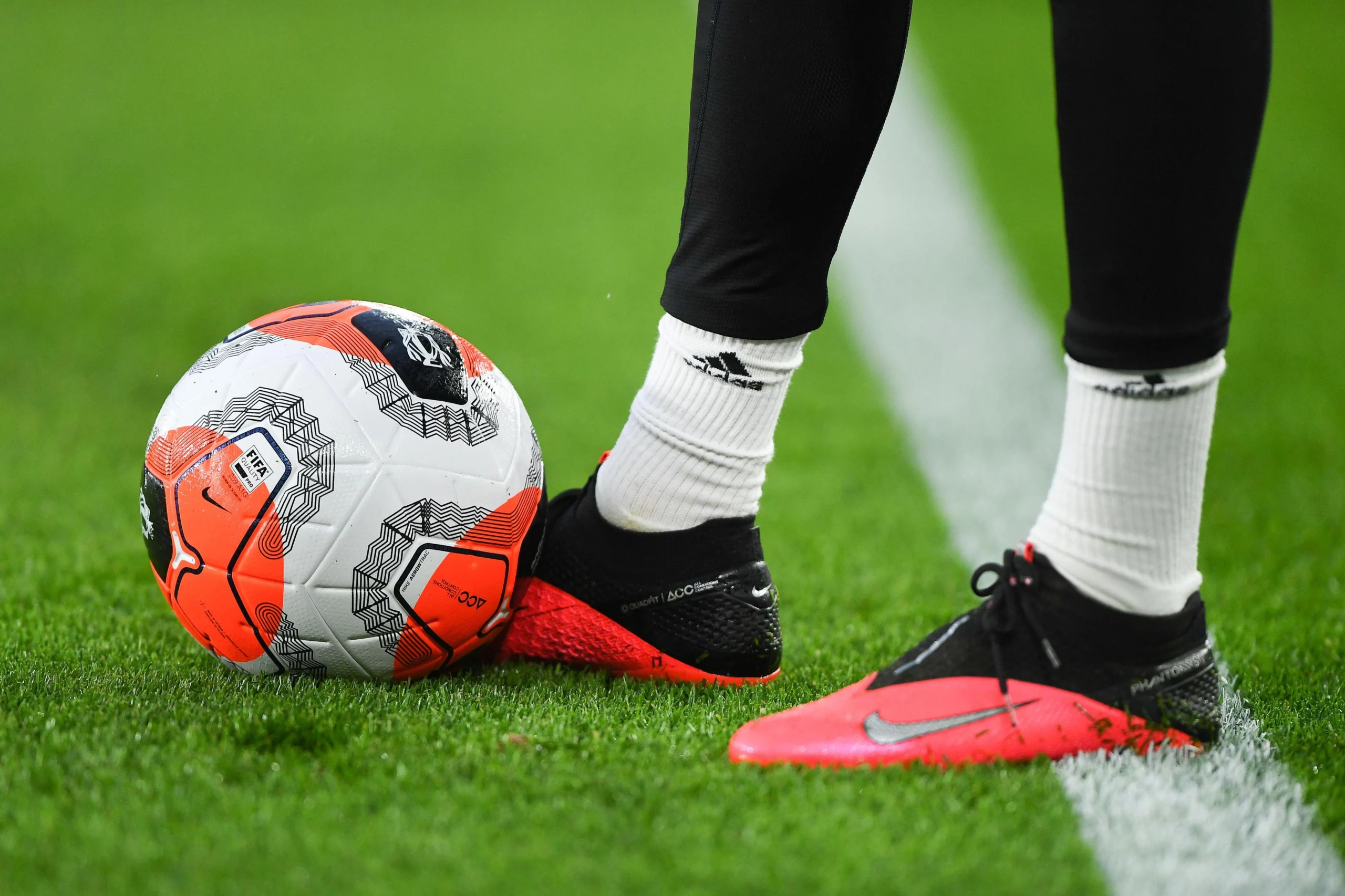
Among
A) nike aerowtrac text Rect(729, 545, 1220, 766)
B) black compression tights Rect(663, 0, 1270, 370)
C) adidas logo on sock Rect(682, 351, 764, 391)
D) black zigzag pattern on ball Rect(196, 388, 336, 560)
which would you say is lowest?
nike aerowtrac text Rect(729, 545, 1220, 766)

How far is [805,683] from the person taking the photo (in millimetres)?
1793

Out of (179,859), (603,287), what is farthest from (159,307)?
A: (179,859)

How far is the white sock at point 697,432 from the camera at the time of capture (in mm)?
1699

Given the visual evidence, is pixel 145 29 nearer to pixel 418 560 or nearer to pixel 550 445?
pixel 550 445

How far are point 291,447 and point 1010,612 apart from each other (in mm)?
889

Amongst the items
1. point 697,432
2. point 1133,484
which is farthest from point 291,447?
point 1133,484

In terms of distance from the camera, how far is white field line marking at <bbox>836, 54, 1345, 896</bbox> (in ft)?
3.98

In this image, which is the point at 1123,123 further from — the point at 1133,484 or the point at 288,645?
the point at 288,645

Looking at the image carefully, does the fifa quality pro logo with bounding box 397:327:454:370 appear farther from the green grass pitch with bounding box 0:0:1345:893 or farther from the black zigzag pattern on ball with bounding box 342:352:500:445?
the green grass pitch with bounding box 0:0:1345:893

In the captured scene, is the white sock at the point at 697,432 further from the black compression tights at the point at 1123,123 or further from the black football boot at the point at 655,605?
the black compression tights at the point at 1123,123

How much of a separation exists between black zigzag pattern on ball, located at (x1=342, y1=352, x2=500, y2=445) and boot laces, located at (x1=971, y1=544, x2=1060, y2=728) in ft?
2.25

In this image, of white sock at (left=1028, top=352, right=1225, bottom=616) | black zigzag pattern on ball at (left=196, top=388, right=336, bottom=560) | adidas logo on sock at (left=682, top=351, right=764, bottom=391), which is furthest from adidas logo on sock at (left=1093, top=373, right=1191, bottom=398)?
black zigzag pattern on ball at (left=196, top=388, right=336, bottom=560)

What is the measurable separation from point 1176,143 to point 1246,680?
920 millimetres

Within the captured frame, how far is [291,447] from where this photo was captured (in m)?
1.60
